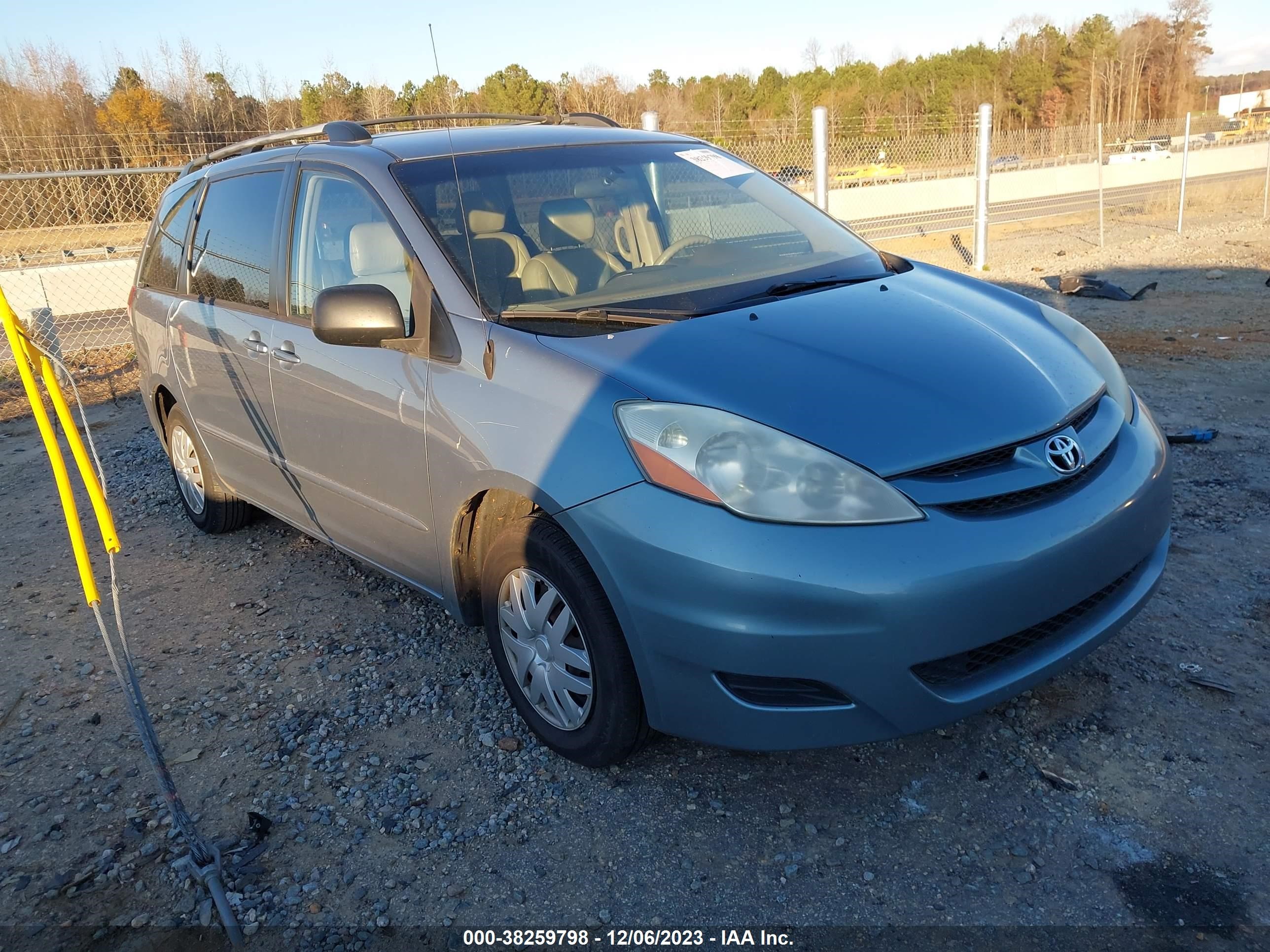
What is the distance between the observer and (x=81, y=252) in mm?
14906

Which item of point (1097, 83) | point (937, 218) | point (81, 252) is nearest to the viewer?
point (81, 252)

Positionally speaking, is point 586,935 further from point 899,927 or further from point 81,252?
point 81,252

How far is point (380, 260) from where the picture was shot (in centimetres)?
317

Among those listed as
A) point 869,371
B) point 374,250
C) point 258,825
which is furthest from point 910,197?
point 258,825

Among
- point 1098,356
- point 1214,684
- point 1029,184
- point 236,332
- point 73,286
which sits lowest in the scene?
point 1214,684

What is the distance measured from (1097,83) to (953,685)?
257 ft

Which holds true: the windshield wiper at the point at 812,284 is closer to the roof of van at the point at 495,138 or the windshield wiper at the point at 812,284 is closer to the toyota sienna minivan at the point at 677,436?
the toyota sienna minivan at the point at 677,436

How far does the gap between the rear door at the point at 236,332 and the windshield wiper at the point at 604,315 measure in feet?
4.48

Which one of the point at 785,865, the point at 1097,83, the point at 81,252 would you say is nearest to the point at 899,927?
the point at 785,865

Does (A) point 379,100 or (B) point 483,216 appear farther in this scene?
(A) point 379,100

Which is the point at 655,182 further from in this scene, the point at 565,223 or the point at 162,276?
the point at 162,276

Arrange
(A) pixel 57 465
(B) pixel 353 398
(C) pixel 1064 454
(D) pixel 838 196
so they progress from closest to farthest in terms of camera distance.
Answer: (C) pixel 1064 454 < (A) pixel 57 465 < (B) pixel 353 398 < (D) pixel 838 196

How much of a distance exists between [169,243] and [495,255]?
8.75ft

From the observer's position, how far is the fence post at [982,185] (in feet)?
36.6
